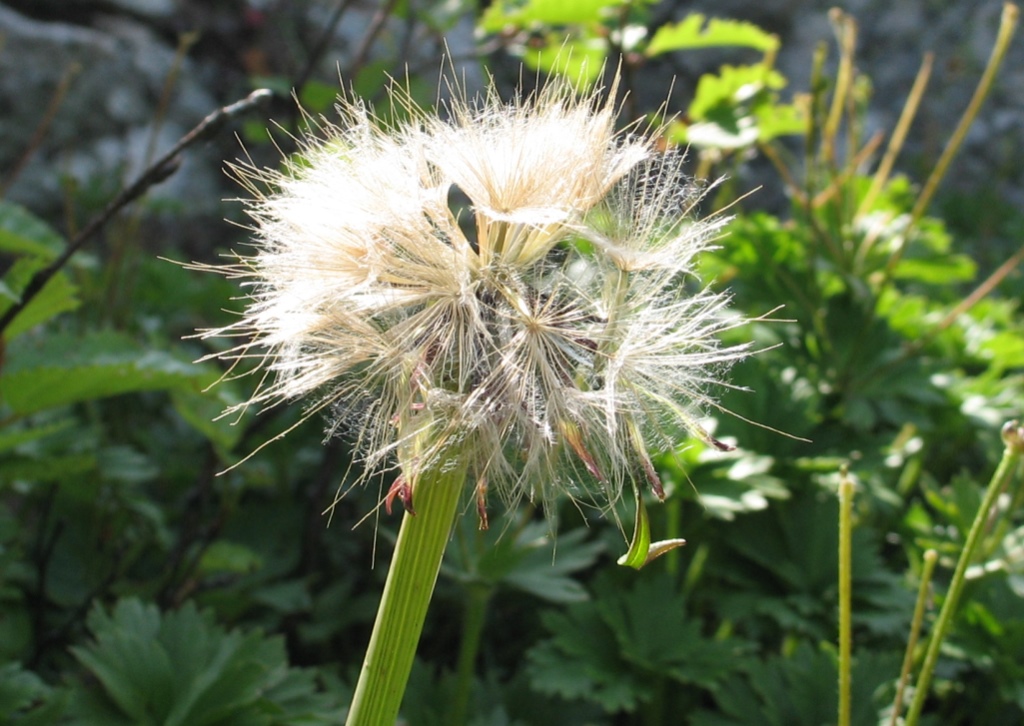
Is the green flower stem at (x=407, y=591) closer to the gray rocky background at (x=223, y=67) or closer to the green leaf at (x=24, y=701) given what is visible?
the green leaf at (x=24, y=701)

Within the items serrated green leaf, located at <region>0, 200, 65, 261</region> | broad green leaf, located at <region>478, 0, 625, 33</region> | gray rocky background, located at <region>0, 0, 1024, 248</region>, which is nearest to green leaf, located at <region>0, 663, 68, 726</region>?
serrated green leaf, located at <region>0, 200, 65, 261</region>

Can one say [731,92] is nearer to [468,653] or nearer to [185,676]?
[468,653]

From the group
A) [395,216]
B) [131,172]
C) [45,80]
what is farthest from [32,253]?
[45,80]

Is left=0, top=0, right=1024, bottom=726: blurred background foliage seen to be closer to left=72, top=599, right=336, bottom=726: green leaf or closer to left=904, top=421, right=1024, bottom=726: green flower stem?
left=72, top=599, right=336, bottom=726: green leaf

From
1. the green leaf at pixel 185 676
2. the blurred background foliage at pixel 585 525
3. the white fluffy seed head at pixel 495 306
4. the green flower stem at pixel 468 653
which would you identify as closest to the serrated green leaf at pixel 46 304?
the blurred background foliage at pixel 585 525

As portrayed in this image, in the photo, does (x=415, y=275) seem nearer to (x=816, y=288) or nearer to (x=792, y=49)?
(x=816, y=288)

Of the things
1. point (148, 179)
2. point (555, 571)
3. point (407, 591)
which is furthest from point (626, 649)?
point (148, 179)

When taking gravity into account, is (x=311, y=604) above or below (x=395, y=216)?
below
